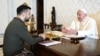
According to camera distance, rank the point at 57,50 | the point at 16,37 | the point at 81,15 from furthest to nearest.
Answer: the point at 81,15
the point at 16,37
the point at 57,50

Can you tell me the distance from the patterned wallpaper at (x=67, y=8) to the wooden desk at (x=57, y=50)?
1722mm

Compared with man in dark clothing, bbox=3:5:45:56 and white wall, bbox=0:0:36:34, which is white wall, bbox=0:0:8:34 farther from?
man in dark clothing, bbox=3:5:45:56

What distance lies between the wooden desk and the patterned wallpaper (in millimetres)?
1722

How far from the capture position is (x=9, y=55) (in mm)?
2041

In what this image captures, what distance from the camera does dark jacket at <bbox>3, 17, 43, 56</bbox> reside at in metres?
1.98

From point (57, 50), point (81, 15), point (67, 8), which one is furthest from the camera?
point (67, 8)

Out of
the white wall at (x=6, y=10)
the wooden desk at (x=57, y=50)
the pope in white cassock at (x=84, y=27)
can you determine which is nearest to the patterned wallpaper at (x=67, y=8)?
the pope in white cassock at (x=84, y=27)

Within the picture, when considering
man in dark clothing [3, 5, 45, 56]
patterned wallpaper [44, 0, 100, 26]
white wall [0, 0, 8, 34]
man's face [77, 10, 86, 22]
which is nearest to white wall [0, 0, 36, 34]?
white wall [0, 0, 8, 34]

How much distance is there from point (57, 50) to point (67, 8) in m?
2.50

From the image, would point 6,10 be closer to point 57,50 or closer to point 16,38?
point 16,38

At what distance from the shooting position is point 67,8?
4074 millimetres

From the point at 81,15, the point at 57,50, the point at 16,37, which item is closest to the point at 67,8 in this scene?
the point at 81,15

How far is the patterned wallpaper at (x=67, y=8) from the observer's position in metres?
3.40

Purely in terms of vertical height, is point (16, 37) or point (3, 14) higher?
point (3, 14)
